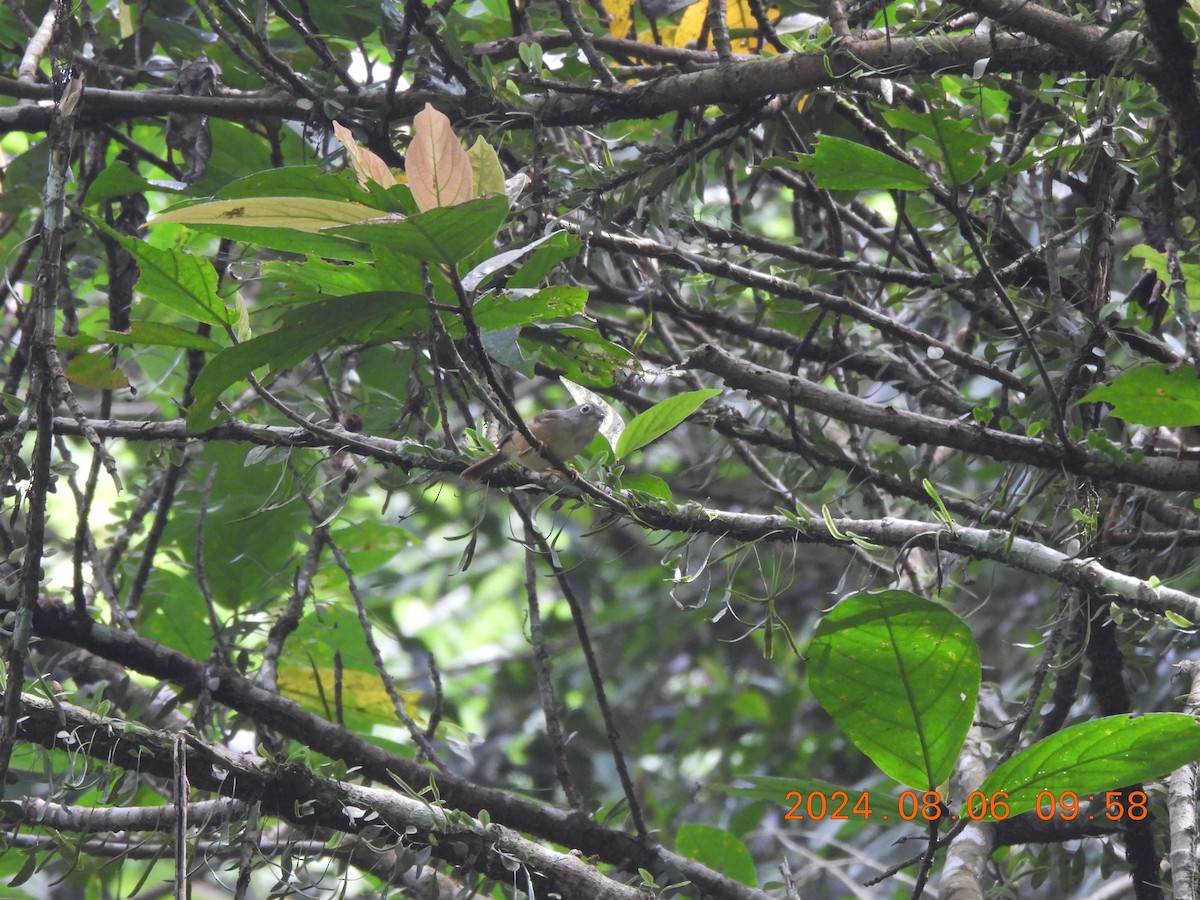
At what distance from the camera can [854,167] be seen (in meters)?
1.60

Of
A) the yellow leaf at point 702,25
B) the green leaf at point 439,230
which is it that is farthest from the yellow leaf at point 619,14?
the green leaf at point 439,230

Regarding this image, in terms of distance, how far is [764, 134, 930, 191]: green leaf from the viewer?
157 cm

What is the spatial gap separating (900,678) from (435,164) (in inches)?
35.2

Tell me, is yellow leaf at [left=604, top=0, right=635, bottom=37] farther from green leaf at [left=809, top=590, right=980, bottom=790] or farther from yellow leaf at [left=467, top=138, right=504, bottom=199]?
green leaf at [left=809, top=590, right=980, bottom=790]

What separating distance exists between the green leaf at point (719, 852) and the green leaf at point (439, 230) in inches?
59.2

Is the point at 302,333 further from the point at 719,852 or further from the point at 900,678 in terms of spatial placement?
the point at 719,852

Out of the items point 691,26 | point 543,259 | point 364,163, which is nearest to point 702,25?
point 691,26

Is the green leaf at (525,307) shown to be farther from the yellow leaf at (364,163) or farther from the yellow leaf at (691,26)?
the yellow leaf at (691,26)

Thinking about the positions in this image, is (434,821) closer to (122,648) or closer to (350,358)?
(122,648)

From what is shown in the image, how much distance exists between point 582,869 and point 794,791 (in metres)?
0.45

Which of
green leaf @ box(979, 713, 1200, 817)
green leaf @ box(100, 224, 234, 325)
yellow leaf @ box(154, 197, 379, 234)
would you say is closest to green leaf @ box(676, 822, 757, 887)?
green leaf @ box(979, 713, 1200, 817)

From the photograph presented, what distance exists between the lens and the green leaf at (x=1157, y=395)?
1457 mm

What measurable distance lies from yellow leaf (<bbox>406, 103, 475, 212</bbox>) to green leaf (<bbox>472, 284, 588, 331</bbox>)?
0.51 feet
